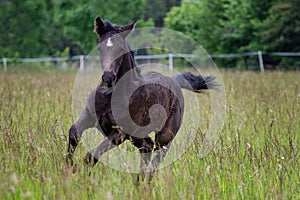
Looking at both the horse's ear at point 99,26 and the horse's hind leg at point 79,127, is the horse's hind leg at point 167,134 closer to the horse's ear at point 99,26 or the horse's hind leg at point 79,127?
the horse's hind leg at point 79,127

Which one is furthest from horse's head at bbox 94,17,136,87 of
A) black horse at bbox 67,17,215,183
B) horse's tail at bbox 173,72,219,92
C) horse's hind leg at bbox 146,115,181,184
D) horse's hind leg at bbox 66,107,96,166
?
horse's tail at bbox 173,72,219,92

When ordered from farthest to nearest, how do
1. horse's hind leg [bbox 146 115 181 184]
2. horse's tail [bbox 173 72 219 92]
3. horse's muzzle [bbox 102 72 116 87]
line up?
horse's tail [bbox 173 72 219 92] → horse's hind leg [bbox 146 115 181 184] → horse's muzzle [bbox 102 72 116 87]

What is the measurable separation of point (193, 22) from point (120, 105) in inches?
1199

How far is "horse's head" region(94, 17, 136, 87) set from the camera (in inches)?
144

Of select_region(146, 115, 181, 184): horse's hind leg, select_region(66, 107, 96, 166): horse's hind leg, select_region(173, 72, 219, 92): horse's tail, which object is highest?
select_region(173, 72, 219, 92): horse's tail

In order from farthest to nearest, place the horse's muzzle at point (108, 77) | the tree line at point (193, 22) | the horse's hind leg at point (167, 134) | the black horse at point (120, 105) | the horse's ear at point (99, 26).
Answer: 1. the tree line at point (193, 22)
2. the horse's hind leg at point (167, 134)
3. the horse's ear at point (99, 26)
4. the black horse at point (120, 105)
5. the horse's muzzle at point (108, 77)

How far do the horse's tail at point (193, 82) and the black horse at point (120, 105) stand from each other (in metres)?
1.35

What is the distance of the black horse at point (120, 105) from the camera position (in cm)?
383

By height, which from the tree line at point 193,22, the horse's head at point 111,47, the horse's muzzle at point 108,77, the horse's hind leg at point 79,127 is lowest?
the horse's hind leg at point 79,127

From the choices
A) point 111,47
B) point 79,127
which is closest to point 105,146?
point 79,127

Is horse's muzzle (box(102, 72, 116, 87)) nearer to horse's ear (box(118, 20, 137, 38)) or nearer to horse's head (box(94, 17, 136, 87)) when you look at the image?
horse's head (box(94, 17, 136, 87))

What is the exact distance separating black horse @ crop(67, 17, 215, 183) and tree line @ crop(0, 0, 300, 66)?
66.4 feet

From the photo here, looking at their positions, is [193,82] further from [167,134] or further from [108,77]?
[108,77]

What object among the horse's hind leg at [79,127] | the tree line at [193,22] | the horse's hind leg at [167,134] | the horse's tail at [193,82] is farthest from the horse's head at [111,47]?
the tree line at [193,22]
